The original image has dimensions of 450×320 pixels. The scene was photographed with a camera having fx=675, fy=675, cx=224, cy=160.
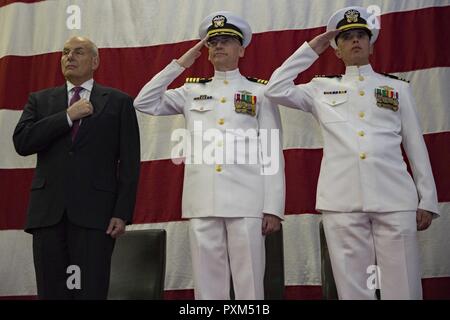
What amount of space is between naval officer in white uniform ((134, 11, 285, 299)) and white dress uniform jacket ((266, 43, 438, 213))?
0.56 ft

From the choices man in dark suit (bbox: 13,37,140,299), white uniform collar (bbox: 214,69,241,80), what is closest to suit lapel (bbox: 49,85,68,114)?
man in dark suit (bbox: 13,37,140,299)

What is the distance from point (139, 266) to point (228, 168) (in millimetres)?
864

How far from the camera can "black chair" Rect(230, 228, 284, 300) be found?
3.17 meters

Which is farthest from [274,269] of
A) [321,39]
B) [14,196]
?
[14,196]

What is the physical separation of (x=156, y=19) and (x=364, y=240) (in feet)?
6.35

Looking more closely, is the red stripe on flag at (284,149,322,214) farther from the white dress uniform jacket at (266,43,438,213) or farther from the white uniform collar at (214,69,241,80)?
the white uniform collar at (214,69,241,80)

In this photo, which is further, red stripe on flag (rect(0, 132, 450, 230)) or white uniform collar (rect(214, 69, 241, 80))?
red stripe on flag (rect(0, 132, 450, 230))

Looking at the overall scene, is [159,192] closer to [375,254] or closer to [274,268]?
[274,268]

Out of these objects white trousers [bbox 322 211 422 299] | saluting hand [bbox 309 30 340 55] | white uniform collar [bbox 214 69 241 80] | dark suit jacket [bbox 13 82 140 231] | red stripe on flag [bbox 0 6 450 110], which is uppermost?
red stripe on flag [bbox 0 6 450 110]

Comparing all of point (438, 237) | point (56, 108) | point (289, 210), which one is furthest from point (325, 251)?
point (56, 108)

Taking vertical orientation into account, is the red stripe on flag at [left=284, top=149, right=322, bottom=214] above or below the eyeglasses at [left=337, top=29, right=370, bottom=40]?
below

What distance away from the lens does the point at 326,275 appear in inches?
126

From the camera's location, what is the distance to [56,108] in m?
2.74

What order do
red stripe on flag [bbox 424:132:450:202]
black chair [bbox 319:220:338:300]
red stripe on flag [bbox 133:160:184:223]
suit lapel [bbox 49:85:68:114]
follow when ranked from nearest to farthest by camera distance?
1. suit lapel [bbox 49:85:68:114]
2. black chair [bbox 319:220:338:300]
3. red stripe on flag [bbox 424:132:450:202]
4. red stripe on flag [bbox 133:160:184:223]
